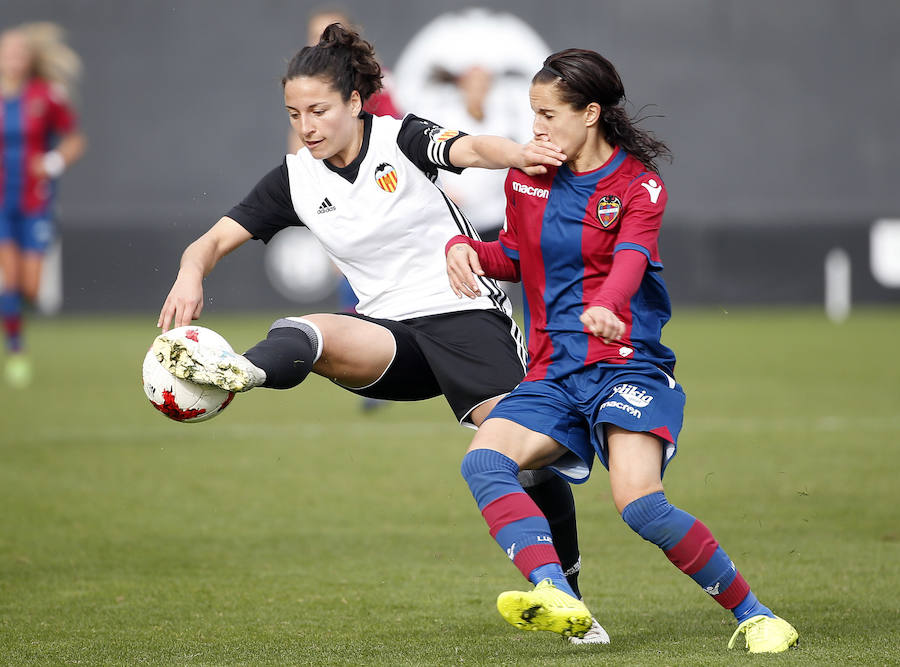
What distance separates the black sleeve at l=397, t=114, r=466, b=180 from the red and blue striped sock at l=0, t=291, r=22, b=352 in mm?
7195

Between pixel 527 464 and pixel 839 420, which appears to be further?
pixel 839 420

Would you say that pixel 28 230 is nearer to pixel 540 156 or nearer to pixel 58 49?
pixel 58 49

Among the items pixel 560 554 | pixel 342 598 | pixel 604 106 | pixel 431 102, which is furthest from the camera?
pixel 431 102

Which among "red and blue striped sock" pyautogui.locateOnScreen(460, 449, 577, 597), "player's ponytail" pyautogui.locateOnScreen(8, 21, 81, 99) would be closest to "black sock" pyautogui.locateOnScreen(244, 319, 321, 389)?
"red and blue striped sock" pyautogui.locateOnScreen(460, 449, 577, 597)

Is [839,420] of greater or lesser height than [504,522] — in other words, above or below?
below

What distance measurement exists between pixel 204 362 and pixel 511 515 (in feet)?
2.87

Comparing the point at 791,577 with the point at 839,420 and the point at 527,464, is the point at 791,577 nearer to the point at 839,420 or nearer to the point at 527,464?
the point at 527,464

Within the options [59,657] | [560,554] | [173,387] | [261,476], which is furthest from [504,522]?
[261,476]

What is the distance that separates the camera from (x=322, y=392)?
35.0 feet

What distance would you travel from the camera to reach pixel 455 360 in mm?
4074

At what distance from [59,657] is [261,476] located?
10.3ft

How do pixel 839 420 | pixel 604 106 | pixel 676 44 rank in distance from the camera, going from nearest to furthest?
pixel 604 106 → pixel 839 420 → pixel 676 44

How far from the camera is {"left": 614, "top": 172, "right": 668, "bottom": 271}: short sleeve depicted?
349 cm

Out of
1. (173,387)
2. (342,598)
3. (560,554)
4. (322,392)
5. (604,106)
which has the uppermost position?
(604,106)
